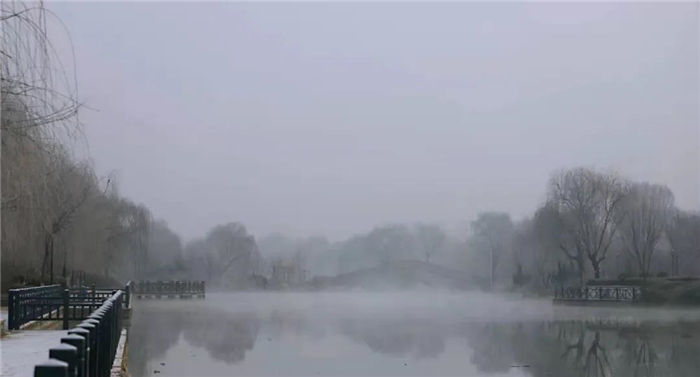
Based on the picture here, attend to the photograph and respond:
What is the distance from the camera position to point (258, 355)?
16641 mm

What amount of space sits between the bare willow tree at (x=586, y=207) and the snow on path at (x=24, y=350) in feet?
127

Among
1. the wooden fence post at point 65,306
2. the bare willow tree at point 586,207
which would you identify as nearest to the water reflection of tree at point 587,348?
the wooden fence post at point 65,306

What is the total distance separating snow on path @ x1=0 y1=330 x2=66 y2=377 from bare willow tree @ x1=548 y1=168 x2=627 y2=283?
38818 millimetres

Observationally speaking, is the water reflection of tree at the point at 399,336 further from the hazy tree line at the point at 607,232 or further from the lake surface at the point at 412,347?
the hazy tree line at the point at 607,232

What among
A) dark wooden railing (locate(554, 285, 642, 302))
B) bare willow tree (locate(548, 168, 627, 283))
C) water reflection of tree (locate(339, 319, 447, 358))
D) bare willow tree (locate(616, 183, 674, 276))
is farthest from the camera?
bare willow tree (locate(548, 168, 627, 283))

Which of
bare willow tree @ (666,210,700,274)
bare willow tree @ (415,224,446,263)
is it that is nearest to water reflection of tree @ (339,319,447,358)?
bare willow tree @ (666,210,700,274)

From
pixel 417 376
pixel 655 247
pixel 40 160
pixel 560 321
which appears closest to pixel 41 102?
pixel 40 160

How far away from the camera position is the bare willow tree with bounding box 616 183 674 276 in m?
45.9

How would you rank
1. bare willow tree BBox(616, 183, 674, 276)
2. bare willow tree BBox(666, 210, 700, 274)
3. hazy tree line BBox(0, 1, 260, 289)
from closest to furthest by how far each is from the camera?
1. hazy tree line BBox(0, 1, 260, 289)
2. bare willow tree BBox(616, 183, 674, 276)
3. bare willow tree BBox(666, 210, 700, 274)

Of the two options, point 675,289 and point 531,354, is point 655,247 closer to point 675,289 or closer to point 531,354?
point 675,289

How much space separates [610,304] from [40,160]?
3798cm

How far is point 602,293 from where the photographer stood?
4469cm

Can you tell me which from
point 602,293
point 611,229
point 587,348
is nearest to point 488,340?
point 587,348

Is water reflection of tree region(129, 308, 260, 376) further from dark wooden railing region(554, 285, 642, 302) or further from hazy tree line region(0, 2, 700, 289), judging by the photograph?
dark wooden railing region(554, 285, 642, 302)
